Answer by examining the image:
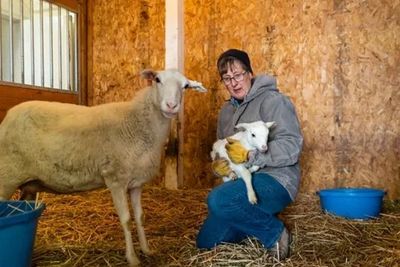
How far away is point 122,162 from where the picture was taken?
3.24 m

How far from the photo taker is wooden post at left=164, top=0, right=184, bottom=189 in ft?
17.9

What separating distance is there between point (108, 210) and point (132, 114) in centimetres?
165

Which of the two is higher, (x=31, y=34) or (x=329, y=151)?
(x=31, y=34)

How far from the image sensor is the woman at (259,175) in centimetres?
320

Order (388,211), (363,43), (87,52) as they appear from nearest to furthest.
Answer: (388,211), (363,43), (87,52)

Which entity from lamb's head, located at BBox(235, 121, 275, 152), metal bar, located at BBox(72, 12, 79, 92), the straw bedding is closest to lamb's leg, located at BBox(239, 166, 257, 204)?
lamb's head, located at BBox(235, 121, 275, 152)

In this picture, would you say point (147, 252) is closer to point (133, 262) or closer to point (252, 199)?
point (133, 262)

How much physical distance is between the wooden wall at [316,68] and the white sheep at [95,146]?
223 cm

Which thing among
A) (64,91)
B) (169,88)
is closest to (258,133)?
(169,88)

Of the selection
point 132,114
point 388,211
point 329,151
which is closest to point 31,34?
point 132,114

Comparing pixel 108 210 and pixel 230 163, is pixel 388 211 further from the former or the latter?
pixel 108 210

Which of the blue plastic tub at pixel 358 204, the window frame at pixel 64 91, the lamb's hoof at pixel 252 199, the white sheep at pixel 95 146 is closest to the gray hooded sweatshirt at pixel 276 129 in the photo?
the lamb's hoof at pixel 252 199

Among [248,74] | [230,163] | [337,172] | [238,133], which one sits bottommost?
[337,172]

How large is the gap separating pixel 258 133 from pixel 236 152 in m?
0.23
